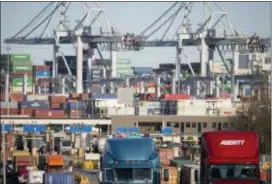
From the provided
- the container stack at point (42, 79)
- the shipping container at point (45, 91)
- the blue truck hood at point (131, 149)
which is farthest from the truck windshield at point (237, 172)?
the shipping container at point (45, 91)

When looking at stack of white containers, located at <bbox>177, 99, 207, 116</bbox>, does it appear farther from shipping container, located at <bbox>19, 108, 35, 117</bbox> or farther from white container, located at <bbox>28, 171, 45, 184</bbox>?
white container, located at <bbox>28, 171, 45, 184</bbox>

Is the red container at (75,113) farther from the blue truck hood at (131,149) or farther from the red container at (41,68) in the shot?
the blue truck hood at (131,149)

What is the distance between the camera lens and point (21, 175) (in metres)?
32.9

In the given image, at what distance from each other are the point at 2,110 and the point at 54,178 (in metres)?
53.6

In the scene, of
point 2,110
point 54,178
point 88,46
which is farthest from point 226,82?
point 54,178

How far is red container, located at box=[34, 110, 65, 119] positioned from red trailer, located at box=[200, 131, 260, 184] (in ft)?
203

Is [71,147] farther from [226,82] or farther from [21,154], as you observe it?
[226,82]

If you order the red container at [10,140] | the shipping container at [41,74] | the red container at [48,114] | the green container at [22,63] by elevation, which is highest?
the green container at [22,63]

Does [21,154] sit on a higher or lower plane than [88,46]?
lower

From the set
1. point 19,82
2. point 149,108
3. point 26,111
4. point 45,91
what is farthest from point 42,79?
point 26,111

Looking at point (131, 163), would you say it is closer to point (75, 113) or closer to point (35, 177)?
point (35, 177)

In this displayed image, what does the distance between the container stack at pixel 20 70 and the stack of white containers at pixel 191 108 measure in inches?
1628

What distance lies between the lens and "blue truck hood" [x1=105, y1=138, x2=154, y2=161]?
18.5 metres

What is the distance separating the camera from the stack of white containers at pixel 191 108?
81000 mm
